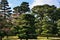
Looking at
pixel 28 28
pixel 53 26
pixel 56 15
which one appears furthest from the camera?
pixel 56 15

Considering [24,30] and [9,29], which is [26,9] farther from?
[24,30]

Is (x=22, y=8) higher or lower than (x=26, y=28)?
higher

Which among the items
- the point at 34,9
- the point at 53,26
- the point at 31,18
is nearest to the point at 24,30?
the point at 31,18

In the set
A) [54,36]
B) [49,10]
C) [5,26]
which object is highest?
[49,10]

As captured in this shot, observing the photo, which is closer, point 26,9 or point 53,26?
point 53,26

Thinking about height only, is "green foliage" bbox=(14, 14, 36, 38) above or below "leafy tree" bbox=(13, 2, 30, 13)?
below

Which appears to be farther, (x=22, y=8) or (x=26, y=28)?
(x=22, y=8)

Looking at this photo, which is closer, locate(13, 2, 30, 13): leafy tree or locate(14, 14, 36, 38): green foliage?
locate(14, 14, 36, 38): green foliage

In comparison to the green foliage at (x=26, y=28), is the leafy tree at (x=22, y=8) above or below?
above

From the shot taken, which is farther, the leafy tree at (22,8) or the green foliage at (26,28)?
the leafy tree at (22,8)

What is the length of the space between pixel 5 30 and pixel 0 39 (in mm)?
1457

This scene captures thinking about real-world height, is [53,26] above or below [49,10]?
below

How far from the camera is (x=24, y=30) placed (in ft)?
80.6

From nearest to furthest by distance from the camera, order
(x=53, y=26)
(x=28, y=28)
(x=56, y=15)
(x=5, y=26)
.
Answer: (x=28, y=28) < (x=5, y=26) < (x=53, y=26) < (x=56, y=15)
